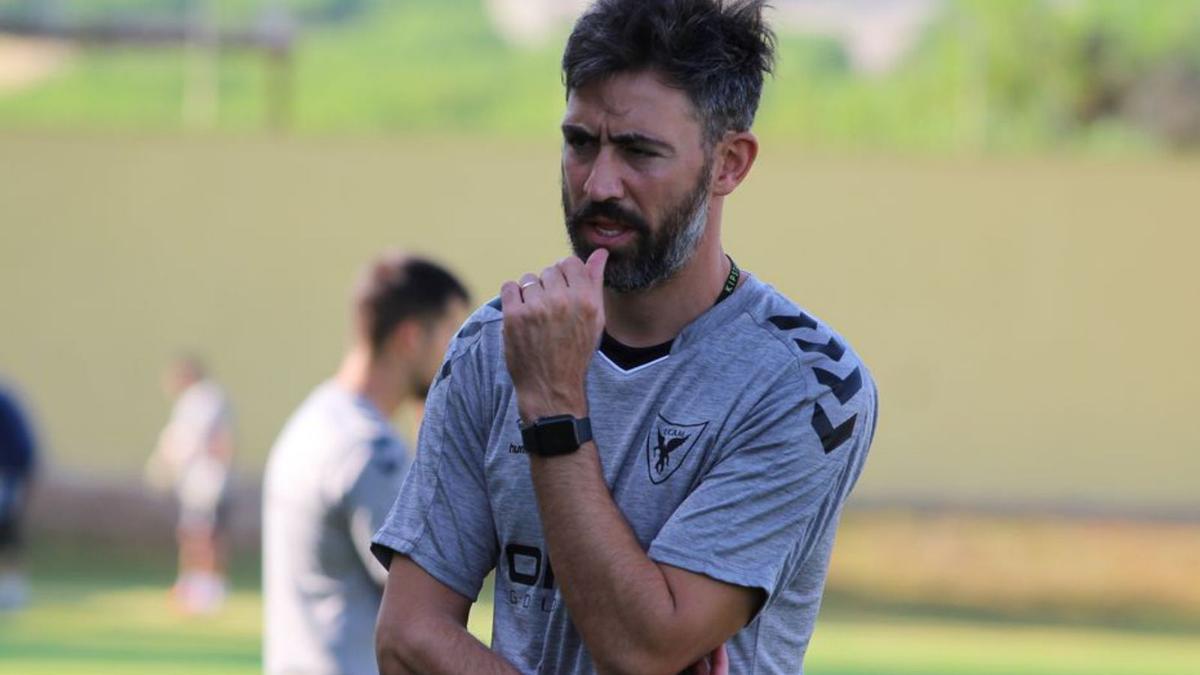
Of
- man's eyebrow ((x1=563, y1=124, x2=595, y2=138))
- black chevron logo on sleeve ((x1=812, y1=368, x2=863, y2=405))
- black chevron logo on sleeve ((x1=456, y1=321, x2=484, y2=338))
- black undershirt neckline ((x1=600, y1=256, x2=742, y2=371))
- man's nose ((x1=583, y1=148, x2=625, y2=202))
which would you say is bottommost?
black chevron logo on sleeve ((x1=812, y1=368, x2=863, y2=405))

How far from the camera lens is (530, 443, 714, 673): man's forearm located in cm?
321

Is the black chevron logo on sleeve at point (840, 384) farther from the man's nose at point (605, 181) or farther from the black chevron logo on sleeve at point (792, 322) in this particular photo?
the man's nose at point (605, 181)

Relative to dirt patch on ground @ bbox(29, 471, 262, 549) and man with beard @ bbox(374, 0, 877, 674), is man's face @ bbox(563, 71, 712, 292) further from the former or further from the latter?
dirt patch on ground @ bbox(29, 471, 262, 549)

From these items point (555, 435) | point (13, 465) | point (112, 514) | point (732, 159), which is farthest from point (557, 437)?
point (112, 514)

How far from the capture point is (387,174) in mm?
23438

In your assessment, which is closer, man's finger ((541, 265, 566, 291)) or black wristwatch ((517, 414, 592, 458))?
black wristwatch ((517, 414, 592, 458))

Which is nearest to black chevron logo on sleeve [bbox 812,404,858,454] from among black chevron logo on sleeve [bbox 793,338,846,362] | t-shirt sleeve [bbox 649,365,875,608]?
t-shirt sleeve [bbox 649,365,875,608]

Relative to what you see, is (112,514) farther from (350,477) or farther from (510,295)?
(510,295)

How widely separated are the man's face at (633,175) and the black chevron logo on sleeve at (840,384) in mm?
295

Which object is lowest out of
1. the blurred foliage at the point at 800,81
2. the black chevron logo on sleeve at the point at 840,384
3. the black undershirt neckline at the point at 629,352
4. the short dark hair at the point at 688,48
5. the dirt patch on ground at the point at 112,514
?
the dirt patch on ground at the point at 112,514

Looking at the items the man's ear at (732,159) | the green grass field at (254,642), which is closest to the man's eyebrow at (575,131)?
the man's ear at (732,159)

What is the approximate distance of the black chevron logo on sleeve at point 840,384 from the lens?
134 inches

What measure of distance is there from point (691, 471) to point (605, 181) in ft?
1.58

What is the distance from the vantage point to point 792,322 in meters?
3.52
